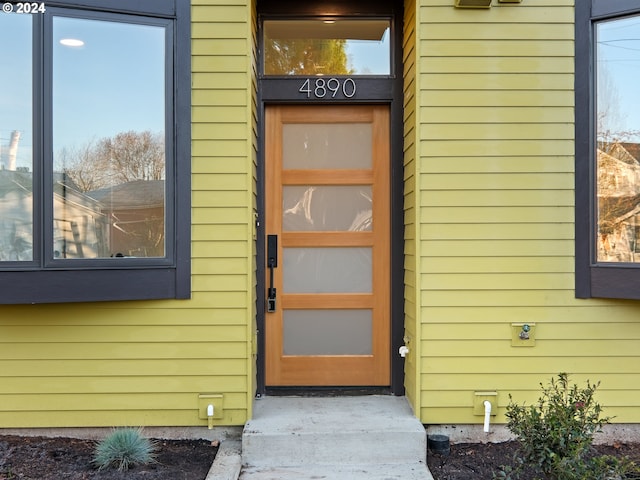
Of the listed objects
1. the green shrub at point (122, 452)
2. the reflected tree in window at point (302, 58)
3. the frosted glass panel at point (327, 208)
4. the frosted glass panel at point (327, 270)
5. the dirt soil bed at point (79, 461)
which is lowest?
the dirt soil bed at point (79, 461)

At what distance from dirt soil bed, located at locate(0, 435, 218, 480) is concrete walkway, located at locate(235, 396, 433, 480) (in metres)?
0.31

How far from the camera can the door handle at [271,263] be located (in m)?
4.04

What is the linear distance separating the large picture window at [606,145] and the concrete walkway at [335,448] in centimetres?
147

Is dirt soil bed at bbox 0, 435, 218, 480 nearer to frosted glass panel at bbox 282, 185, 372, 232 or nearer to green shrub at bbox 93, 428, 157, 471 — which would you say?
green shrub at bbox 93, 428, 157, 471

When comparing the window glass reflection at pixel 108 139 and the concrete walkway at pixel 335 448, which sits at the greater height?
the window glass reflection at pixel 108 139

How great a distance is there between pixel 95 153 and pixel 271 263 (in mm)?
1377

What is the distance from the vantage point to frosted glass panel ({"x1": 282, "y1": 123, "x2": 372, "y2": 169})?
4.07 metres

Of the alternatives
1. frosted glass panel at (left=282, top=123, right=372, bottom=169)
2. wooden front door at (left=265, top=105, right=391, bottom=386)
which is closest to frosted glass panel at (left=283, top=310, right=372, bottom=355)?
wooden front door at (left=265, top=105, right=391, bottom=386)

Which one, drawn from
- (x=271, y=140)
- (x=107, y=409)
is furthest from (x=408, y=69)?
(x=107, y=409)

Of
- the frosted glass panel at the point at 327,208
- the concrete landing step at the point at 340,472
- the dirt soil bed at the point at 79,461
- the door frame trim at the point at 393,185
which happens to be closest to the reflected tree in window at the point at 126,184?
the door frame trim at the point at 393,185

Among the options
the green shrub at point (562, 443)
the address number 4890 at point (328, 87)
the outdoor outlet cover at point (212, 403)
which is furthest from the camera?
the address number 4890 at point (328, 87)

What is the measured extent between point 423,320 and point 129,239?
1.91m

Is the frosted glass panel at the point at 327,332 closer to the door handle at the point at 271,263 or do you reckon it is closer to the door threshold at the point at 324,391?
the door handle at the point at 271,263

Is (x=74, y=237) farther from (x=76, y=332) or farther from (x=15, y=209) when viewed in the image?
(x=76, y=332)
